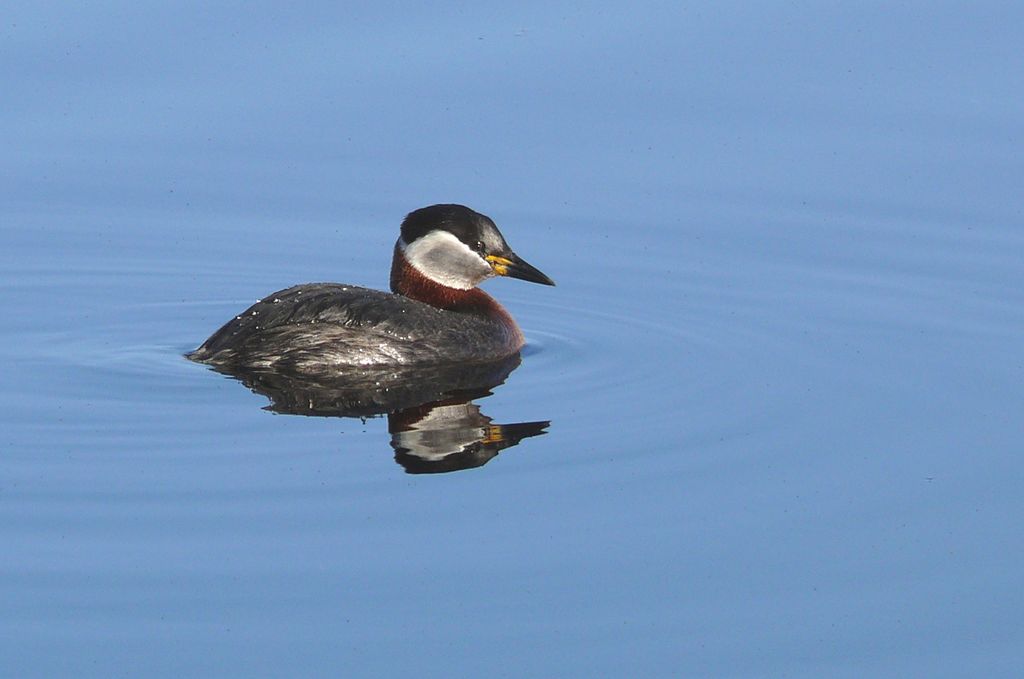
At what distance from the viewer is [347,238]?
47.9 ft

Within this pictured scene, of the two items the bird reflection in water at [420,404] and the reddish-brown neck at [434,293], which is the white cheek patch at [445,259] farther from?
the bird reflection in water at [420,404]

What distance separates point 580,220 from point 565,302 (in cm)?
119

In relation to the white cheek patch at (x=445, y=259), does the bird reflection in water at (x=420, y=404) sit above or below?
below

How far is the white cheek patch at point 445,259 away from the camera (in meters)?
13.3

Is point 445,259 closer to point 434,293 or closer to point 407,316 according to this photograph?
point 434,293

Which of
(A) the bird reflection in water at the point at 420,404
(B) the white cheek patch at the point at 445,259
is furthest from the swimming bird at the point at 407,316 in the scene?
(A) the bird reflection in water at the point at 420,404

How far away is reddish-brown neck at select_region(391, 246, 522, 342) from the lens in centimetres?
1338

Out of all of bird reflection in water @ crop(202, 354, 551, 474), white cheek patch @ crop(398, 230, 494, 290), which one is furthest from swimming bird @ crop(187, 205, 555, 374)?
bird reflection in water @ crop(202, 354, 551, 474)

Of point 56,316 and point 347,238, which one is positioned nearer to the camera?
point 56,316

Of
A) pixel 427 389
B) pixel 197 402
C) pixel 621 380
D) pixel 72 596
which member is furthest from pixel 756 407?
pixel 72 596

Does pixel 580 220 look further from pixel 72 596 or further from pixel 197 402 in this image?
pixel 72 596

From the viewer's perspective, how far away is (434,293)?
532 inches

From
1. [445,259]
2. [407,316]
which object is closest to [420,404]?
[407,316]

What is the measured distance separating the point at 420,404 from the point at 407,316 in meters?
1.16
